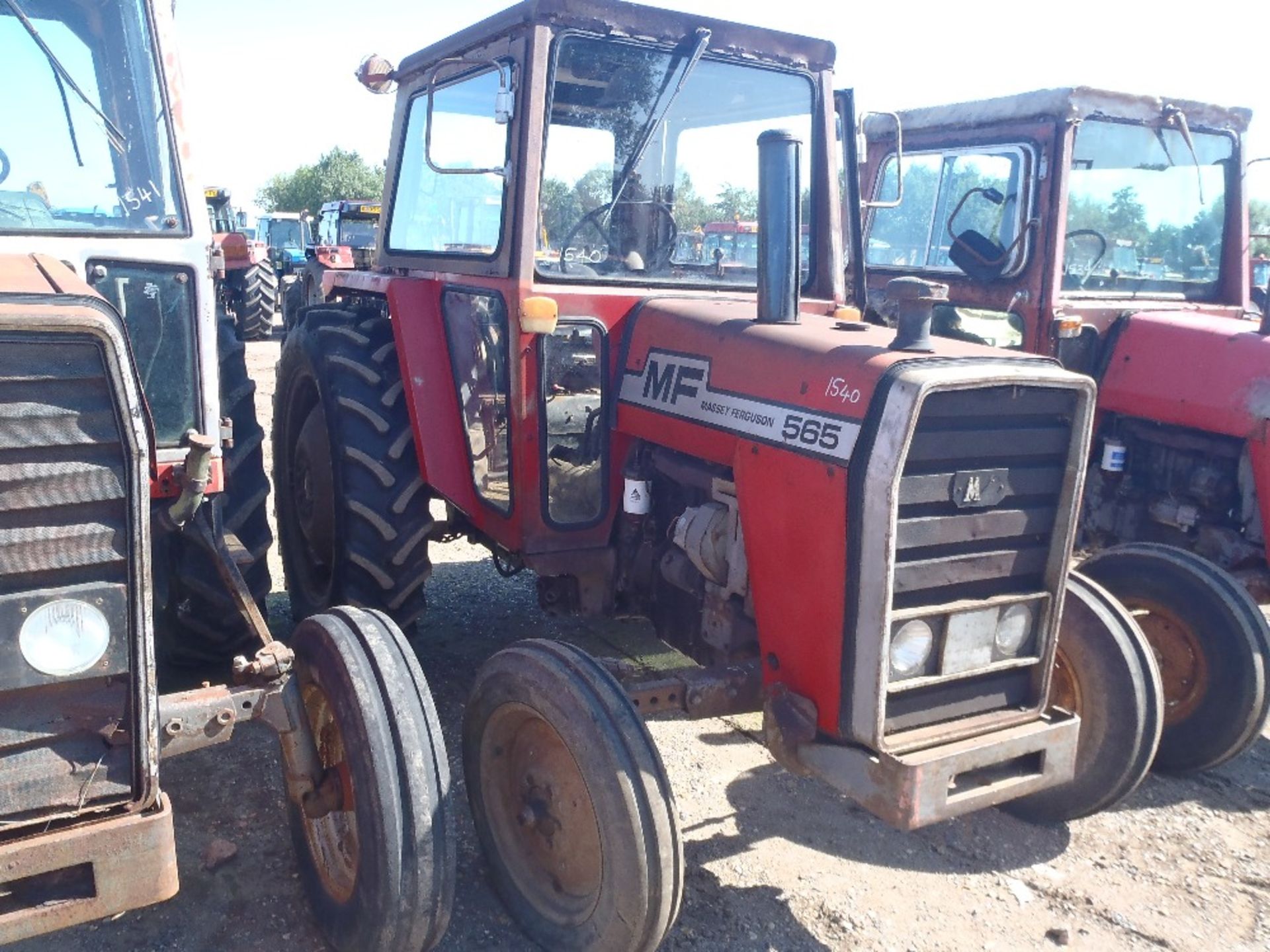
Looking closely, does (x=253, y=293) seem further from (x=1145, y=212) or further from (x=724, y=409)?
(x=724, y=409)

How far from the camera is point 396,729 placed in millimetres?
2465

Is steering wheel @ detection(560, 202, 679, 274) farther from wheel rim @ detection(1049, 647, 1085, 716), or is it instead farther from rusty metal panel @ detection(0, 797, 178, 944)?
rusty metal panel @ detection(0, 797, 178, 944)

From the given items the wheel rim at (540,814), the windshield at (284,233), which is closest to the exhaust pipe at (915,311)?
the wheel rim at (540,814)

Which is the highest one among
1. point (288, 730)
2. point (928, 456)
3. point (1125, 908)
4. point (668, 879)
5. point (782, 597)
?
point (928, 456)

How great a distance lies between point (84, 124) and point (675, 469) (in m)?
2.02

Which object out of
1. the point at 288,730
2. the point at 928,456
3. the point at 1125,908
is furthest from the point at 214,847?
the point at 1125,908

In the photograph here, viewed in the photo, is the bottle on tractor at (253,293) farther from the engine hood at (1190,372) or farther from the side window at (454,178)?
the engine hood at (1190,372)

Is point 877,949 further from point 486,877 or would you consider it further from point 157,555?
point 157,555

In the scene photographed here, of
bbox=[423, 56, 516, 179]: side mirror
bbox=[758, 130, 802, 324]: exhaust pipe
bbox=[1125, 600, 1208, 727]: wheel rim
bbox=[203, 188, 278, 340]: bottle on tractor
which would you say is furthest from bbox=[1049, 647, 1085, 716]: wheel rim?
bbox=[203, 188, 278, 340]: bottle on tractor

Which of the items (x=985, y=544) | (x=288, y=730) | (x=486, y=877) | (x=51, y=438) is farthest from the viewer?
(x=486, y=877)

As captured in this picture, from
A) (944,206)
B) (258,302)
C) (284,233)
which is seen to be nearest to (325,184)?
(284,233)

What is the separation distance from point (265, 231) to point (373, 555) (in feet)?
69.3

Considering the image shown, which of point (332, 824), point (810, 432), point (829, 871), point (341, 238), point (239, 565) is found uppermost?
point (341, 238)

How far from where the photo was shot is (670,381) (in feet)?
10.6
